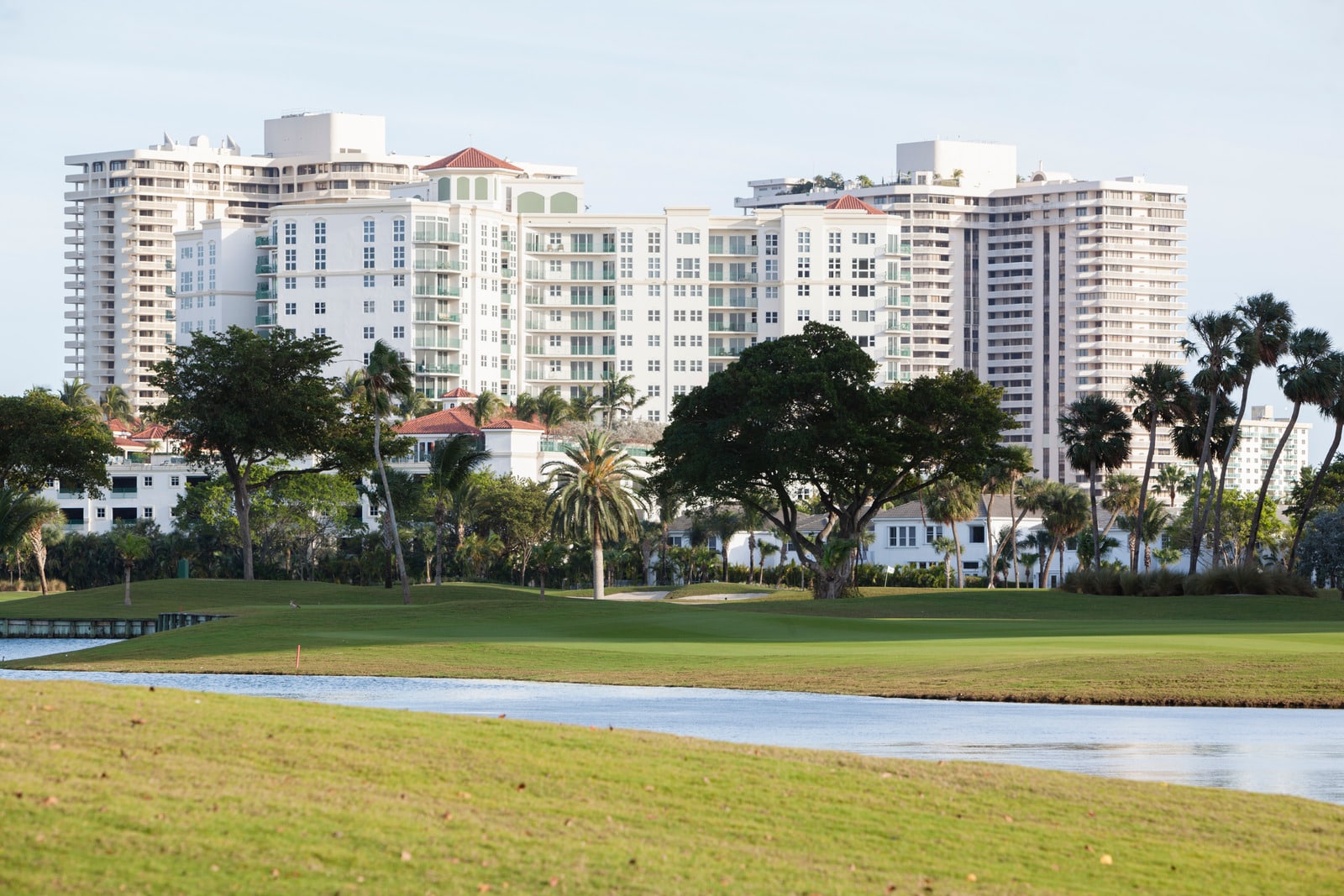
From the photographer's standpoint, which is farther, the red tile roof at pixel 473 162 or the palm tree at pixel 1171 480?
the red tile roof at pixel 473 162

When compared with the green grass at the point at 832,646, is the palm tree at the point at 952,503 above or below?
above

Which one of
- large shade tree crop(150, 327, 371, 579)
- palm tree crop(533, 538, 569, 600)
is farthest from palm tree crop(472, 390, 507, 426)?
large shade tree crop(150, 327, 371, 579)

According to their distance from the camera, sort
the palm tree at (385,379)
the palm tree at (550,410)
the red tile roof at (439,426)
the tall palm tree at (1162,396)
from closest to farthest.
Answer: the palm tree at (385,379) → the tall palm tree at (1162,396) → the red tile roof at (439,426) → the palm tree at (550,410)

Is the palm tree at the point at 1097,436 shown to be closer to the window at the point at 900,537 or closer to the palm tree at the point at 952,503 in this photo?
the palm tree at the point at 952,503

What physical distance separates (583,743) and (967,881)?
5248 mm

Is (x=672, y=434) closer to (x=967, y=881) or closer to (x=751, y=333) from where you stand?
(x=967, y=881)

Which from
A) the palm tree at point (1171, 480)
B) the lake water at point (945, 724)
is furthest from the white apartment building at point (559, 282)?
the lake water at point (945, 724)

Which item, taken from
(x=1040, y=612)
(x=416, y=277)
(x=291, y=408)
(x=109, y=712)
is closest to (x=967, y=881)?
(x=109, y=712)

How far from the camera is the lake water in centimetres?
2047

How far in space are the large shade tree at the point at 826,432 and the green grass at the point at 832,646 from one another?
788 centimetres

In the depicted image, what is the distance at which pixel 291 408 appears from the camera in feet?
264

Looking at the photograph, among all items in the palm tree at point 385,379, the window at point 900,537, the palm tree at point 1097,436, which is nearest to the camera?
the palm tree at point 385,379

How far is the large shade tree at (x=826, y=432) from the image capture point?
2940 inches

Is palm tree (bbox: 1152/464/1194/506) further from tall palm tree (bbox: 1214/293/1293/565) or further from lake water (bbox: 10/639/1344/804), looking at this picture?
lake water (bbox: 10/639/1344/804)
